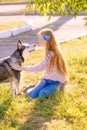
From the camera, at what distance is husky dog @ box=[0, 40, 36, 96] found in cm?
653

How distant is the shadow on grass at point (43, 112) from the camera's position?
5.34 m

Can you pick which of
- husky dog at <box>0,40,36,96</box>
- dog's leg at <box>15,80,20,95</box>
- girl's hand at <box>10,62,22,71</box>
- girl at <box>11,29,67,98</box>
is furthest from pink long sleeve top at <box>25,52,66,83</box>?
dog's leg at <box>15,80,20,95</box>

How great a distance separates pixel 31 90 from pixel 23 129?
1.57m

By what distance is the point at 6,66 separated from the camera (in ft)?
21.4

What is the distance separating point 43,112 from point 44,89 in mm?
845

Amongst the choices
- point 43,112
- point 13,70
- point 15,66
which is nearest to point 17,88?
point 13,70

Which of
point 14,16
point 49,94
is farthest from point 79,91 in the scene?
point 14,16

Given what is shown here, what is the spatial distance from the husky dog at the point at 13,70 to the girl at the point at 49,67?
4.3 inches

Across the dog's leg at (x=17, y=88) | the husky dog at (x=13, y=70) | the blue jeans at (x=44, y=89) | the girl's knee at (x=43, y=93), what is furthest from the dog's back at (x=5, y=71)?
the girl's knee at (x=43, y=93)

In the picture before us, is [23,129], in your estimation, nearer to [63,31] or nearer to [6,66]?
[6,66]

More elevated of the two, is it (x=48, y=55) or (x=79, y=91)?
(x=48, y=55)

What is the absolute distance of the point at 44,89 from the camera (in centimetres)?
657

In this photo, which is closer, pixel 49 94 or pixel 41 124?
pixel 41 124

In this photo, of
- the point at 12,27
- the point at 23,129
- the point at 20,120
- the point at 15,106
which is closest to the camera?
the point at 23,129
